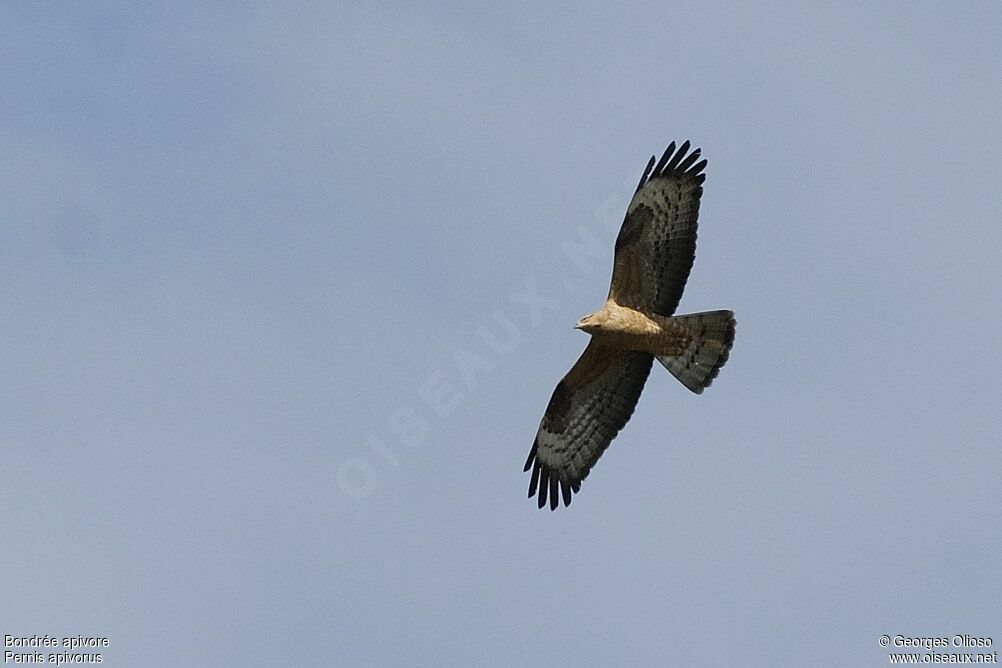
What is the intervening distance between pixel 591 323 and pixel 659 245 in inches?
43.0

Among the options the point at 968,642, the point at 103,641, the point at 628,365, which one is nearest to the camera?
the point at 968,642

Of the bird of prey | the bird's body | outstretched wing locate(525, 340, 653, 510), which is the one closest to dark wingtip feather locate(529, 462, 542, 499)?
outstretched wing locate(525, 340, 653, 510)

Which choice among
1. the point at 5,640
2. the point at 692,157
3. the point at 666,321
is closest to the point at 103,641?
the point at 5,640

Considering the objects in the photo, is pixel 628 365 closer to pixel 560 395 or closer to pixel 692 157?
pixel 560 395

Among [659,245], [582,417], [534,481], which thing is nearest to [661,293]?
[659,245]

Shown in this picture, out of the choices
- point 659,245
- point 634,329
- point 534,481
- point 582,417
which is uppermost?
point 659,245

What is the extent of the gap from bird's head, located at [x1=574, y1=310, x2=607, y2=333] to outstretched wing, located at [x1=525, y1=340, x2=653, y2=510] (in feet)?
2.34

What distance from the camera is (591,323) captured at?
14.0 meters

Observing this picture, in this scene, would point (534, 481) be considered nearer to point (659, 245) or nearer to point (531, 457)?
point (531, 457)

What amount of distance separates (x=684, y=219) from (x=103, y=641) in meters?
6.80

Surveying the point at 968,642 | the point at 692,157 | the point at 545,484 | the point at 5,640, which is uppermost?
the point at 692,157

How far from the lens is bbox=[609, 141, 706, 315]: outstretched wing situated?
14297mm

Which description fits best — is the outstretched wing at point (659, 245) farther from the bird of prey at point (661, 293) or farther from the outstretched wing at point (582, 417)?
the outstretched wing at point (582, 417)

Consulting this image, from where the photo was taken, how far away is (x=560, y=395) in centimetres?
1523
